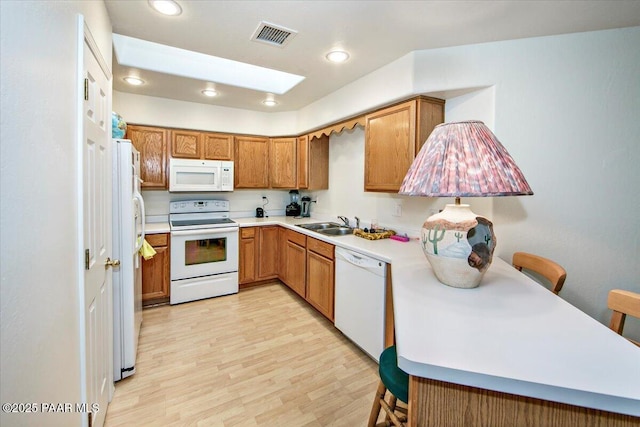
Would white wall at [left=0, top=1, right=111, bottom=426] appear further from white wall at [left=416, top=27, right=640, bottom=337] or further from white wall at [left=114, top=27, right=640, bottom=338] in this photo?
white wall at [left=416, top=27, right=640, bottom=337]

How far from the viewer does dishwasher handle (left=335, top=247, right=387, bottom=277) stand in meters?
2.09

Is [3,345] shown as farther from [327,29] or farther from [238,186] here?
[238,186]

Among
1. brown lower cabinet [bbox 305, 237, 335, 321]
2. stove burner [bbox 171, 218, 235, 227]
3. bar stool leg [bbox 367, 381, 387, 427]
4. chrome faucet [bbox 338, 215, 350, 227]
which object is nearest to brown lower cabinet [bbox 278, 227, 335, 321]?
brown lower cabinet [bbox 305, 237, 335, 321]

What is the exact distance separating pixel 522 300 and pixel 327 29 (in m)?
1.99

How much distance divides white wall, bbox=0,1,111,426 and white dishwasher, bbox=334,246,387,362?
1745 millimetres

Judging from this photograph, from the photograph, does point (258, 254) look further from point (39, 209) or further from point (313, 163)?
point (39, 209)

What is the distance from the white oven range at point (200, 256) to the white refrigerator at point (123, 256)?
3.99 feet

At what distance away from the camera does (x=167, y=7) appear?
1746 mm

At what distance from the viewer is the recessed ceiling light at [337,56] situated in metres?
2.28

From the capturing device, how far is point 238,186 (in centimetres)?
396

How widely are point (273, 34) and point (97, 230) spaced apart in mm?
1729

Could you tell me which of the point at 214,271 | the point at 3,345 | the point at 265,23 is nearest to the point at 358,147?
the point at 265,23

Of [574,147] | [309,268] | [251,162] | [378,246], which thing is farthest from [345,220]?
[574,147]

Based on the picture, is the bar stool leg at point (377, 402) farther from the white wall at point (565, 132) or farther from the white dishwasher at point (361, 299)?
the white wall at point (565, 132)
